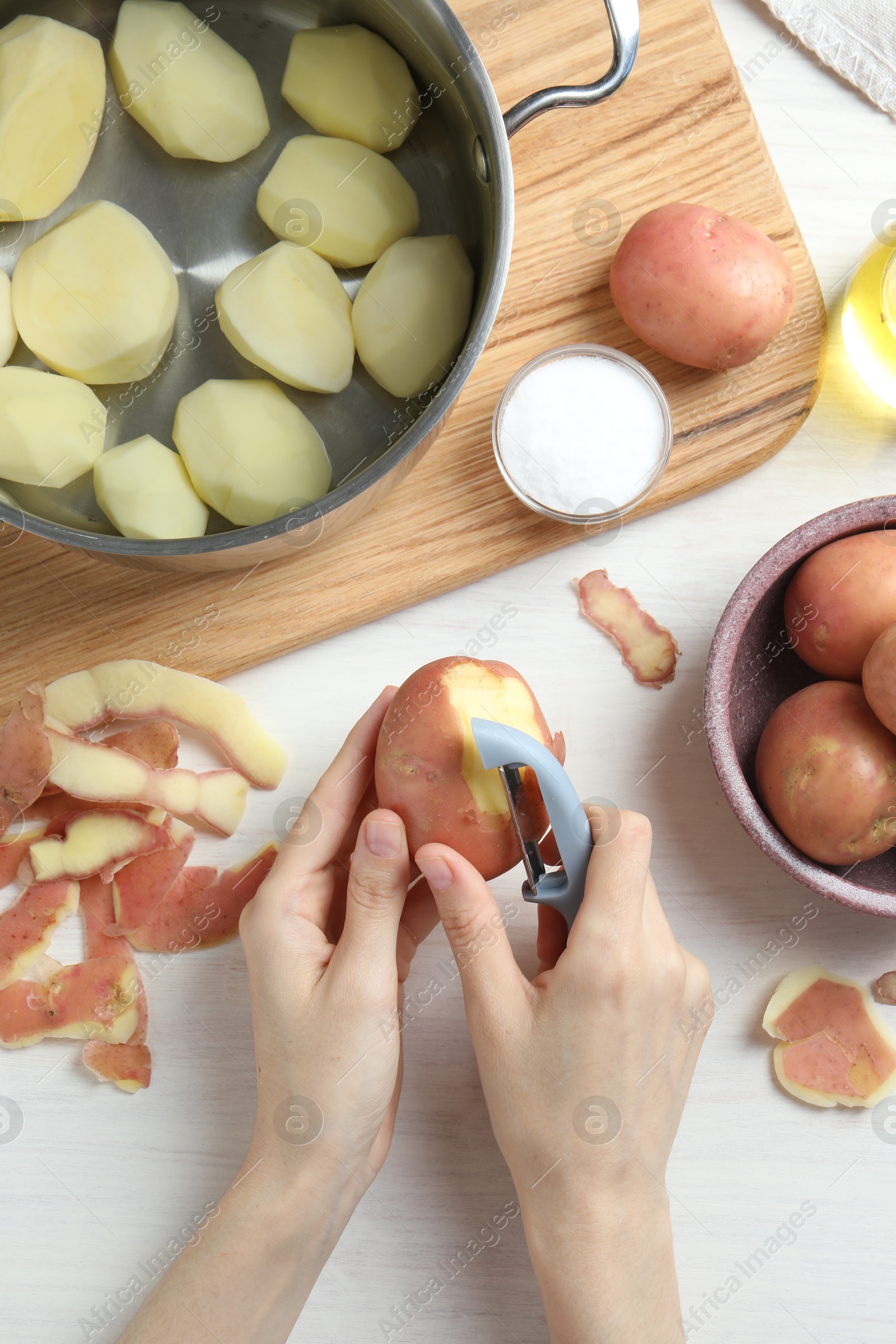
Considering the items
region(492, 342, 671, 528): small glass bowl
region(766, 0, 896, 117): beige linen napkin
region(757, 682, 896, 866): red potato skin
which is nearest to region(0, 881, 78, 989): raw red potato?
region(492, 342, 671, 528): small glass bowl

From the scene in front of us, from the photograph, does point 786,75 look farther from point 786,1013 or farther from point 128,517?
point 786,1013

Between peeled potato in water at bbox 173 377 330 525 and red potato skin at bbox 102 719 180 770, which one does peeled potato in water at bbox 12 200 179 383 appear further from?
red potato skin at bbox 102 719 180 770

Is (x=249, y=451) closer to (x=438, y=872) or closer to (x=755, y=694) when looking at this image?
(x=438, y=872)

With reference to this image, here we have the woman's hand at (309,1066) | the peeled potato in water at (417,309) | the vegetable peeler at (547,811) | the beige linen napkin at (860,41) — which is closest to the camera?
the vegetable peeler at (547,811)

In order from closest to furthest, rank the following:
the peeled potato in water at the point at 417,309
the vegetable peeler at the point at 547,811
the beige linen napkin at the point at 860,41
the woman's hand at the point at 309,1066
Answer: the vegetable peeler at the point at 547,811 → the woman's hand at the point at 309,1066 → the peeled potato in water at the point at 417,309 → the beige linen napkin at the point at 860,41

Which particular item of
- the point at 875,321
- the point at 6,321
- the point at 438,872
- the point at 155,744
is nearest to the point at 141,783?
the point at 155,744

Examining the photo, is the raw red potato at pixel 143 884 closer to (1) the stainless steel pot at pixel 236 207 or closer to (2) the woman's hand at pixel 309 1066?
(2) the woman's hand at pixel 309 1066

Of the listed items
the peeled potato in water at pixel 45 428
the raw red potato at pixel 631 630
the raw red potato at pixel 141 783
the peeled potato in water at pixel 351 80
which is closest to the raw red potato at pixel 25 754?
the raw red potato at pixel 141 783
